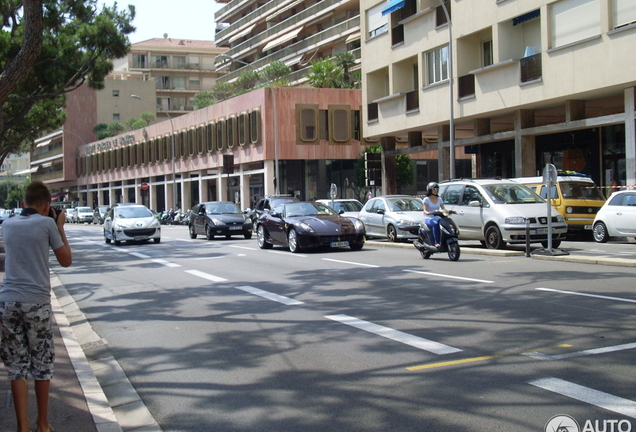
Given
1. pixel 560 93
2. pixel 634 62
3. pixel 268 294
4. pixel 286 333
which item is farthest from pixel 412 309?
pixel 560 93

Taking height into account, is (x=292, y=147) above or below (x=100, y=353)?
above

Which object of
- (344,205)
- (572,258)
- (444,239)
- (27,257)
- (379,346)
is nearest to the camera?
(27,257)

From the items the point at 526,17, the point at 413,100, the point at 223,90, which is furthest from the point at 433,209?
the point at 223,90

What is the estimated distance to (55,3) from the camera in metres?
22.2

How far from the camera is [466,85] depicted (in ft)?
98.2

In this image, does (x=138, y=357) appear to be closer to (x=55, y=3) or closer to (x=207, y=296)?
(x=207, y=296)

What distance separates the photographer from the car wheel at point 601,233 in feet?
68.6

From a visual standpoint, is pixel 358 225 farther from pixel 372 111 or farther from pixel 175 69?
pixel 175 69

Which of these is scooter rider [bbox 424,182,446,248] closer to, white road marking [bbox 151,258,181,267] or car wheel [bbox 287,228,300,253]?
car wheel [bbox 287,228,300,253]

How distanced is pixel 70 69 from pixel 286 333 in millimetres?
19632

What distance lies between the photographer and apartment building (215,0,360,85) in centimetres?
6106

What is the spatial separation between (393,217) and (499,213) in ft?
18.0

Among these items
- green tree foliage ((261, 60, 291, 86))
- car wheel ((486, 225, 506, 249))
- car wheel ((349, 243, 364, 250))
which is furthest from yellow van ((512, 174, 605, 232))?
green tree foliage ((261, 60, 291, 86))

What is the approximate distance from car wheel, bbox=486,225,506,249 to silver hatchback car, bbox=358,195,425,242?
380cm
